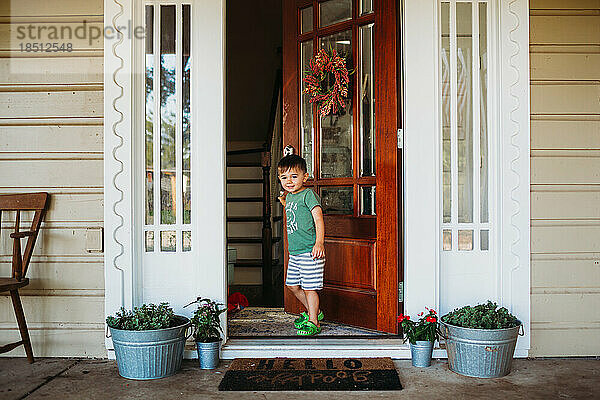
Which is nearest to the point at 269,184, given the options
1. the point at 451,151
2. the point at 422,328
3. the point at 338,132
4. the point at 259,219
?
the point at 259,219

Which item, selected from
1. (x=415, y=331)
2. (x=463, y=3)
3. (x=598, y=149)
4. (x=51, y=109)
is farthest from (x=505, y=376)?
(x=51, y=109)

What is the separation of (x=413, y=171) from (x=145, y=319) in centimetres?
177

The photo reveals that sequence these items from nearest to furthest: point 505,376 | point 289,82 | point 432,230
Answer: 1. point 505,376
2. point 432,230
3. point 289,82

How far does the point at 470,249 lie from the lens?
12.1 ft

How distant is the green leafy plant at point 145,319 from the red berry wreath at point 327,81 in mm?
1735

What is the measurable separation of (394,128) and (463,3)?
0.87 metres

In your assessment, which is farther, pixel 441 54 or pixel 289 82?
pixel 289 82

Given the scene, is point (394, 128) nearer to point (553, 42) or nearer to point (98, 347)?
point (553, 42)

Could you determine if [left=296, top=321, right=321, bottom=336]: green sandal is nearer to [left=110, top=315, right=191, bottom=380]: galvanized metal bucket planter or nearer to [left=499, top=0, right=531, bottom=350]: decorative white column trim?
[left=110, top=315, right=191, bottom=380]: galvanized metal bucket planter

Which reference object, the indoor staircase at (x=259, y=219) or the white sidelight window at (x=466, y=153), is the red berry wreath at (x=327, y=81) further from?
the indoor staircase at (x=259, y=219)

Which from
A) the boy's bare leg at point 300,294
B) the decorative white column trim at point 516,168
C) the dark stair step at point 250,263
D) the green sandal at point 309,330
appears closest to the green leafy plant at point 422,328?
the decorative white column trim at point 516,168

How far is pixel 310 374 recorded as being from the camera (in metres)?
3.27

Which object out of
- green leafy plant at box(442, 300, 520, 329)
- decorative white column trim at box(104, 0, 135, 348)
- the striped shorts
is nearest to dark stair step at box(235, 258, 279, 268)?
the striped shorts

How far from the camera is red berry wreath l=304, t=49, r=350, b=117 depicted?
4.10 metres
